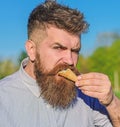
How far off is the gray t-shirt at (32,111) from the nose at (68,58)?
1.17ft

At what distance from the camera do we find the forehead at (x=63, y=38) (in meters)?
3.55

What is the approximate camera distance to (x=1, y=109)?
133 inches

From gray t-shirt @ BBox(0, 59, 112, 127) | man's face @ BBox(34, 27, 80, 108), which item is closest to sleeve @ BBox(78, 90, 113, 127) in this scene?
gray t-shirt @ BBox(0, 59, 112, 127)

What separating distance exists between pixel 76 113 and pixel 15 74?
0.63m

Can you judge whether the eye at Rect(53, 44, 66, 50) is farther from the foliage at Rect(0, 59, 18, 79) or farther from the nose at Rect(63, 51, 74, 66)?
the foliage at Rect(0, 59, 18, 79)

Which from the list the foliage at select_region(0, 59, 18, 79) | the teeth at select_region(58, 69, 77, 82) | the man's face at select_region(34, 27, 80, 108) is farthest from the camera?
the foliage at select_region(0, 59, 18, 79)

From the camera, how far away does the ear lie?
3760 millimetres

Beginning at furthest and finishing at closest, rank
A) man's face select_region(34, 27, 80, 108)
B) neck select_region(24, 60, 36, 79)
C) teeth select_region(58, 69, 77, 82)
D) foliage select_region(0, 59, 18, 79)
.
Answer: foliage select_region(0, 59, 18, 79)
neck select_region(24, 60, 36, 79)
man's face select_region(34, 27, 80, 108)
teeth select_region(58, 69, 77, 82)

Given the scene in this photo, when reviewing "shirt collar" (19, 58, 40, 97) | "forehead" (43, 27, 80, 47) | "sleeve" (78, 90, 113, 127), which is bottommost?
"sleeve" (78, 90, 113, 127)

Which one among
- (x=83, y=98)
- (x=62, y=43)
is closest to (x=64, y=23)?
(x=62, y=43)

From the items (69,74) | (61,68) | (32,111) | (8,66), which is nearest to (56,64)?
(61,68)

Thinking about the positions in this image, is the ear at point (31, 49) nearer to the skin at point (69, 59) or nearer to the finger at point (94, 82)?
the skin at point (69, 59)

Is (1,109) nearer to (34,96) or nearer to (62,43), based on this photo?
(34,96)

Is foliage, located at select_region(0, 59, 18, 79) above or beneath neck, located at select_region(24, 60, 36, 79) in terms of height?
beneath
